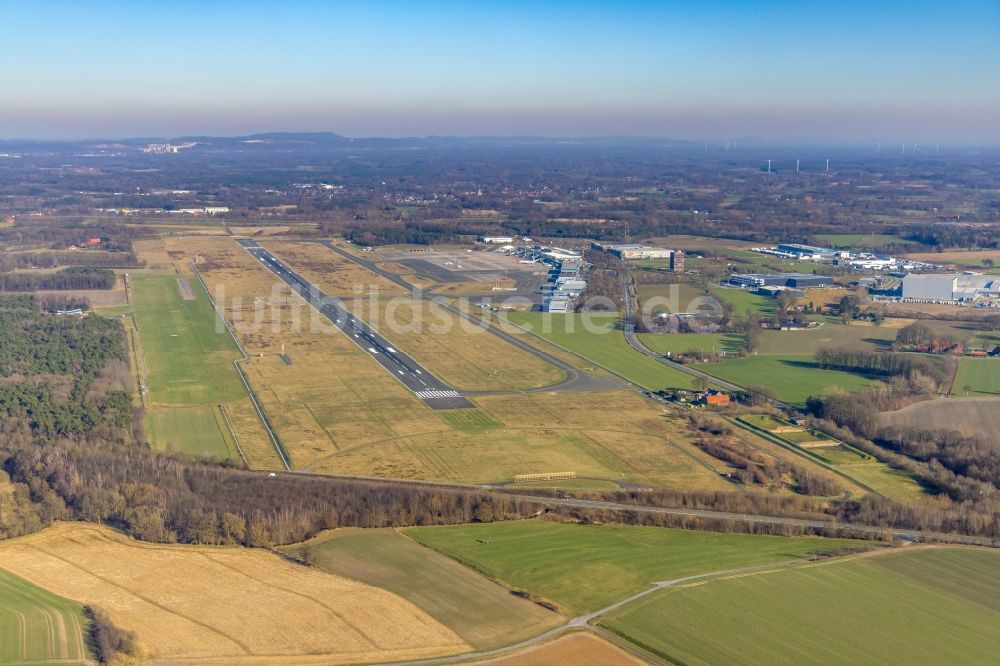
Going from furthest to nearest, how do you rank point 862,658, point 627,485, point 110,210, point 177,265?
1. point 110,210
2. point 177,265
3. point 627,485
4. point 862,658

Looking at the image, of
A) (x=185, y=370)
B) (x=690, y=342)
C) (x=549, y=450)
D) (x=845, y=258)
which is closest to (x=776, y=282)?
(x=845, y=258)

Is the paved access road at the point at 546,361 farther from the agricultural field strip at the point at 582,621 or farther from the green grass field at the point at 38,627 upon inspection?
the green grass field at the point at 38,627

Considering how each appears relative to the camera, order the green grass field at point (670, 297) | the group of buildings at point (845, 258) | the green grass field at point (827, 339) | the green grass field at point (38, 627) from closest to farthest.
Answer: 1. the green grass field at point (38, 627)
2. the green grass field at point (827, 339)
3. the green grass field at point (670, 297)
4. the group of buildings at point (845, 258)

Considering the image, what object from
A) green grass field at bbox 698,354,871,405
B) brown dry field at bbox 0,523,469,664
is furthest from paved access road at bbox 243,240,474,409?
brown dry field at bbox 0,523,469,664

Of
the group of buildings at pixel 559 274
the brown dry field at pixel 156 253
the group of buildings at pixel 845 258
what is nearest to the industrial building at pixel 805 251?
the group of buildings at pixel 845 258

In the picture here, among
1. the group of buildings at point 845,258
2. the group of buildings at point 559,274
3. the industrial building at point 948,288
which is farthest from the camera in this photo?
the group of buildings at point 845,258

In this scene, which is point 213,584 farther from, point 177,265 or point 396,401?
point 177,265

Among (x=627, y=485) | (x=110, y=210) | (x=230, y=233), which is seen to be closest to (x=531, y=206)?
(x=230, y=233)
